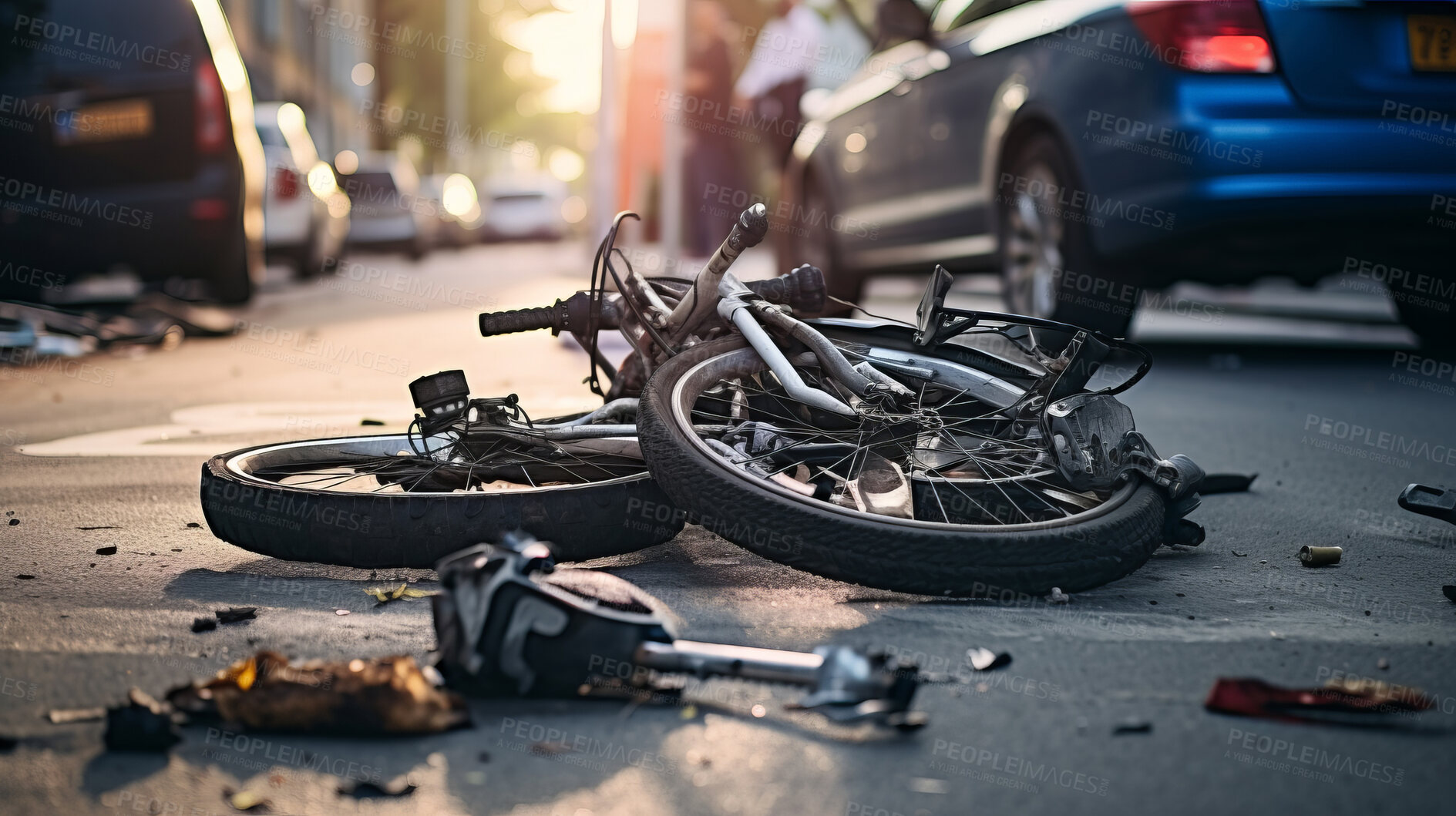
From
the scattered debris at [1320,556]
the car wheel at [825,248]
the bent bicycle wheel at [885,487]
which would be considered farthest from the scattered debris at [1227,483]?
the car wheel at [825,248]

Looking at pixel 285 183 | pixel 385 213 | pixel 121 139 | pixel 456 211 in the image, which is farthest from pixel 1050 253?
pixel 456 211

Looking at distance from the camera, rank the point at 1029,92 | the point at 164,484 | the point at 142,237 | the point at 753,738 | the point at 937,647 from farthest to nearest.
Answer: the point at 142,237 < the point at 1029,92 < the point at 164,484 < the point at 937,647 < the point at 753,738

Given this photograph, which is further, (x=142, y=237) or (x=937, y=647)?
(x=142, y=237)

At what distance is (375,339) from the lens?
9.65m

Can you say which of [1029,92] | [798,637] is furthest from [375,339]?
[798,637]

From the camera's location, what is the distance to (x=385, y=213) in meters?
27.1

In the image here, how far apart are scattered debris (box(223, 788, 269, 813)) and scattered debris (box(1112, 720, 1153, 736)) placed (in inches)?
48.5

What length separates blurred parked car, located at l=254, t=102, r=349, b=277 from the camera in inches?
568

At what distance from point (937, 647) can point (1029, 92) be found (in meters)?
4.73

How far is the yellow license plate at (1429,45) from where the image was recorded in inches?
239

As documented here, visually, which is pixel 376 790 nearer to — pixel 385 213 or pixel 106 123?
pixel 106 123

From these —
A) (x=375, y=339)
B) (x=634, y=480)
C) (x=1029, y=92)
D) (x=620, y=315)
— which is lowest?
(x=375, y=339)

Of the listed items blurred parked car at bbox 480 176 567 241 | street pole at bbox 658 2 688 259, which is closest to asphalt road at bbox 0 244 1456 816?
street pole at bbox 658 2 688 259

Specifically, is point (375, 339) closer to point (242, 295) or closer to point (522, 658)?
point (242, 295)
